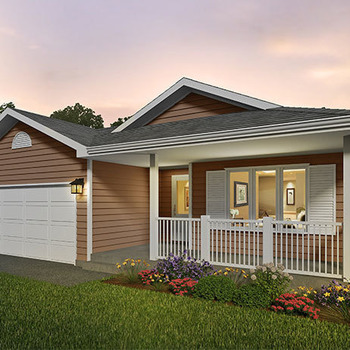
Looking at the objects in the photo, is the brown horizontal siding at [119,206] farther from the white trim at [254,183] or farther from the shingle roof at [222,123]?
the white trim at [254,183]

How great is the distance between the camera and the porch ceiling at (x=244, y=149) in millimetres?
6305

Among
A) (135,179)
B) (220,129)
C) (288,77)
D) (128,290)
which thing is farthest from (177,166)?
(288,77)

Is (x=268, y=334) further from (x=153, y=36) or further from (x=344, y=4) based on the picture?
(x=153, y=36)

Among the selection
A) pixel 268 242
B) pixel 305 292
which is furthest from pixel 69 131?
pixel 305 292

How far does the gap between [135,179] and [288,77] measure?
29.1ft

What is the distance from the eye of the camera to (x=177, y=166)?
11.3m

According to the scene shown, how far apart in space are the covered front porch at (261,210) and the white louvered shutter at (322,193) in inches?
1.3

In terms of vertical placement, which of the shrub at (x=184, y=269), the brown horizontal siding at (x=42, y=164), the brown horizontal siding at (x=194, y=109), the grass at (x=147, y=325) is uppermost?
the brown horizontal siding at (x=194, y=109)

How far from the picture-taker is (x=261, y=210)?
8.74m

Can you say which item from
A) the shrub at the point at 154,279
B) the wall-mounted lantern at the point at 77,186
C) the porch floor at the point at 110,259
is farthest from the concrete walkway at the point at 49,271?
the wall-mounted lantern at the point at 77,186

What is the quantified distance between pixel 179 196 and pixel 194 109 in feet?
12.8

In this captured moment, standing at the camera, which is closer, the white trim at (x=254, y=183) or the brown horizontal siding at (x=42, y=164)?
the white trim at (x=254, y=183)

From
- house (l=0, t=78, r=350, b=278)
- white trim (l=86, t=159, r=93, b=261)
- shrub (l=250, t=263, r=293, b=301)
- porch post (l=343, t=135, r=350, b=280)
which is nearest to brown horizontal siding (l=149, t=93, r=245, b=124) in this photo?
→ house (l=0, t=78, r=350, b=278)

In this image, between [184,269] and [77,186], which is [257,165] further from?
[77,186]
